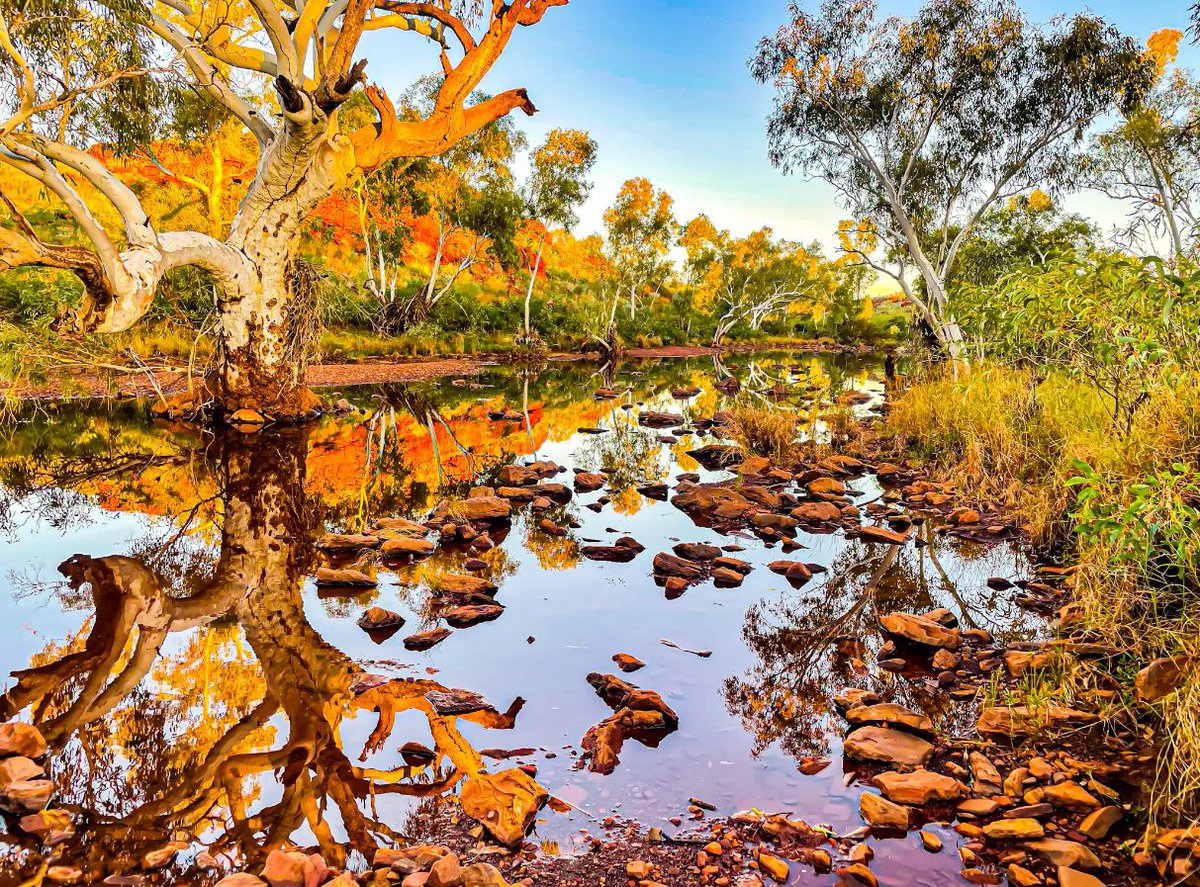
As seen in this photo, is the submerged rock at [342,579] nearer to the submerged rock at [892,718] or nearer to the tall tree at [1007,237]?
the submerged rock at [892,718]

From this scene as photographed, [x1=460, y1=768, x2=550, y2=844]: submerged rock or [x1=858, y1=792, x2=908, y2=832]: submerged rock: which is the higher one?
[x1=858, y1=792, x2=908, y2=832]: submerged rock

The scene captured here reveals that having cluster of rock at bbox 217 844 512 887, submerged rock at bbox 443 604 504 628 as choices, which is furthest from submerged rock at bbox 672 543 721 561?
cluster of rock at bbox 217 844 512 887

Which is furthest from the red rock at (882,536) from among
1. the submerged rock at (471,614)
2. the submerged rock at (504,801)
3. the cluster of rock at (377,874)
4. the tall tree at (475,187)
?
the tall tree at (475,187)

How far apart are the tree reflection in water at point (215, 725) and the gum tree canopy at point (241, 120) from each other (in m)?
5.37

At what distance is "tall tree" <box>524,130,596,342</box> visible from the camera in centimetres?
2767

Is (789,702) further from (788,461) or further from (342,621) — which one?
(788,461)

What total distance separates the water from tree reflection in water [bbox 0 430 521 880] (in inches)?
0.5

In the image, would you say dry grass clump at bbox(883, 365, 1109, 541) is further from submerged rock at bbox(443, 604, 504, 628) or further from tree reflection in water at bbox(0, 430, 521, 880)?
tree reflection in water at bbox(0, 430, 521, 880)

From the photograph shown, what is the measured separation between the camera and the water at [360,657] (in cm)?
261

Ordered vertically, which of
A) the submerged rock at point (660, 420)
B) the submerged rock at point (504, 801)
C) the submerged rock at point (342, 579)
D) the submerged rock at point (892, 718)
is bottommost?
the submerged rock at point (342, 579)

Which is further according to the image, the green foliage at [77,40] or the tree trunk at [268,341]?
the tree trunk at [268,341]

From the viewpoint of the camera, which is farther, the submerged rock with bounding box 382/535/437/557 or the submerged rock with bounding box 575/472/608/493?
the submerged rock with bounding box 575/472/608/493

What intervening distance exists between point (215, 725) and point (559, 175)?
1088 inches

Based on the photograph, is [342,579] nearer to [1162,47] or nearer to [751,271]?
[1162,47]
